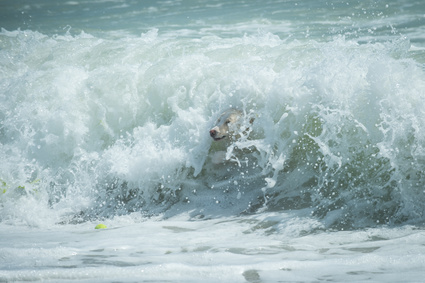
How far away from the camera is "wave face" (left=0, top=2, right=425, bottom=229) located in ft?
17.6

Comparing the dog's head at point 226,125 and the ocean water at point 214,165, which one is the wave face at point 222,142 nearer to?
the ocean water at point 214,165

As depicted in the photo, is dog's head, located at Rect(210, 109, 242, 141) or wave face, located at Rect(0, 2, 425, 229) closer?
wave face, located at Rect(0, 2, 425, 229)

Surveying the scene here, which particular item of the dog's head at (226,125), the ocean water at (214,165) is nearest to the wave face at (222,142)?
the ocean water at (214,165)

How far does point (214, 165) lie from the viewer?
653 cm

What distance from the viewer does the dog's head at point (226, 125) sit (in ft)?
20.1

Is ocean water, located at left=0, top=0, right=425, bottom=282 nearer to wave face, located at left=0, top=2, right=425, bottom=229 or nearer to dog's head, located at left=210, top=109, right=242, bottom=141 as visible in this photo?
wave face, located at left=0, top=2, right=425, bottom=229

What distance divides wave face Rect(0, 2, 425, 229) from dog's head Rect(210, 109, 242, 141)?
0.12 meters

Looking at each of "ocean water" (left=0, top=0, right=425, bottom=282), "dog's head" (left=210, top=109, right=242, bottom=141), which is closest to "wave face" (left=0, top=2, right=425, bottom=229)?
"ocean water" (left=0, top=0, right=425, bottom=282)

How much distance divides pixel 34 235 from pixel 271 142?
3.05m

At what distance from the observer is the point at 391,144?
5207 mm

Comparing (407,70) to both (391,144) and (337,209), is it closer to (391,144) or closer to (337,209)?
(391,144)

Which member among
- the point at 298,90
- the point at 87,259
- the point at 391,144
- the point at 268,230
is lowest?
the point at 268,230

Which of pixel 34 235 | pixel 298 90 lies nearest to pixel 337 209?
pixel 298 90

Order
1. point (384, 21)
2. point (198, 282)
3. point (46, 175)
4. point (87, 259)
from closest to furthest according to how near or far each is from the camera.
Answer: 1. point (198, 282)
2. point (87, 259)
3. point (46, 175)
4. point (384, 21)
